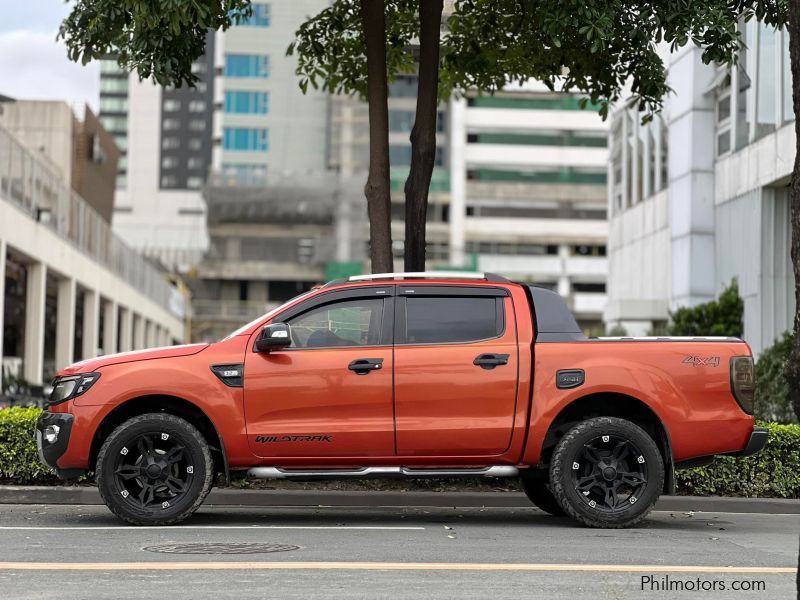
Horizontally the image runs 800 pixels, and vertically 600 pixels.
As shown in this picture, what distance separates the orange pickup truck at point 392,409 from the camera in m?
10.4

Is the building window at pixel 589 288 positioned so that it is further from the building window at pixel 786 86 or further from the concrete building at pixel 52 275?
the building window at pixel 786 86

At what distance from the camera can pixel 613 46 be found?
1473 cm

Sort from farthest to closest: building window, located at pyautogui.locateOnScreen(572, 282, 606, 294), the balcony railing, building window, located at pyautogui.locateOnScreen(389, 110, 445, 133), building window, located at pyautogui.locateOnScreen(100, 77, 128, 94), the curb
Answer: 1. building window, located at pyautogui.locateOnScreen(100, 77, 128, 94)
2. building window, located at pyautogui.locateOnScreen(572, 282, 606, 294)
3. building window, located at pyautogui.locateOnScreen(389, 110, 445, 133)
4. the balcony railing
5. the curb

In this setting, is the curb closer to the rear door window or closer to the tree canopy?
the rear door window

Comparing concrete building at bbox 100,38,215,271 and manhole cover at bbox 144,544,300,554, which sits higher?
concrete building at bbox 100,38,215,271

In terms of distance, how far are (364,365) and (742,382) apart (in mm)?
2946

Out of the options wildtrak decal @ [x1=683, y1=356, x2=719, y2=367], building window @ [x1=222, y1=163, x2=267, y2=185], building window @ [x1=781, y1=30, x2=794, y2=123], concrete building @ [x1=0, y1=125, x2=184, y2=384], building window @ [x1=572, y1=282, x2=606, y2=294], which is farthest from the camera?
building window @ [x1=572, y1=282, x2=606, y2=294]

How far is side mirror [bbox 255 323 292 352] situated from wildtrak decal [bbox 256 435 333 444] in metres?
0.68

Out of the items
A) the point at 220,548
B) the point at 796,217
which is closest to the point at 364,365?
the point at 220,548

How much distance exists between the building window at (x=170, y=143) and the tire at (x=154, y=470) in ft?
590

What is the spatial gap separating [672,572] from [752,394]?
126 inches

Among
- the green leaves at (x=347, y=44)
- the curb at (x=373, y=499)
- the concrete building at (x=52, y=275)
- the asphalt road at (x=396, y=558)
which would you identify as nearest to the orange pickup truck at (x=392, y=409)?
the asphalt road at (x=396, y=558)

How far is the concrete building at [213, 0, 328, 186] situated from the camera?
362 ft

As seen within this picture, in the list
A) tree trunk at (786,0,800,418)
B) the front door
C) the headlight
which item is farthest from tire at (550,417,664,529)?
the headlight
